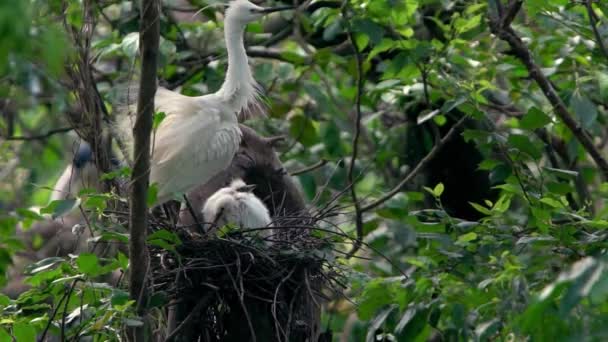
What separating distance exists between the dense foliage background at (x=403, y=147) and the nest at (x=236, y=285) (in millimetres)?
212

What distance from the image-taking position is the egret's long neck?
186 inches

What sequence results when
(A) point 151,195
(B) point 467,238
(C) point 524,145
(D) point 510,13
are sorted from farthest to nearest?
1. (D) point 510,13
2. (C) point 524,145
3. (B) point 467,238
4. (A) point 151,195

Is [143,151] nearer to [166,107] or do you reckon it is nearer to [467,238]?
[467,238]

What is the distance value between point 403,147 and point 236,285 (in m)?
2.81

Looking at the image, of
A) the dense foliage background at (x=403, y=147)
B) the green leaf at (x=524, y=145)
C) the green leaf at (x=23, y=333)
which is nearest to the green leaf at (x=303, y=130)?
the dense foliage background at (x=403, y=147)

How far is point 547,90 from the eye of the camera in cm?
480

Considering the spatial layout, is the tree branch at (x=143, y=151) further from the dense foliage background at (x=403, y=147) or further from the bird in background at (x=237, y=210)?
the bird in background at (x=237, y=210)

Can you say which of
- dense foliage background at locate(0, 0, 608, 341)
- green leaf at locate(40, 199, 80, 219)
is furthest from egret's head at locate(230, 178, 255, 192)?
green leaf at locate(40, 199, 80, 219)

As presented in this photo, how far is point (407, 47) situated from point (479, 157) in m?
1.90

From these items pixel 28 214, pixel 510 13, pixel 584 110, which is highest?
pixel 28 214

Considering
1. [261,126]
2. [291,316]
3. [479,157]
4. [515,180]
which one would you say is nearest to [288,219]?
[291,316]

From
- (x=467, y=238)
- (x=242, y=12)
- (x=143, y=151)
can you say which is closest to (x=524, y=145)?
(x=467, y=238)

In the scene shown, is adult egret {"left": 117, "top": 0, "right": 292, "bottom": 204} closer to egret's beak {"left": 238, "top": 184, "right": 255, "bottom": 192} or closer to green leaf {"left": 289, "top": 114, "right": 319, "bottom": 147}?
egret's beak {"left": 238, "top": 184, "right": 255, "bottom": 192}

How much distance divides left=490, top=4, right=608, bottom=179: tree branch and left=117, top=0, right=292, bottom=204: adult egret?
1.25 metres
